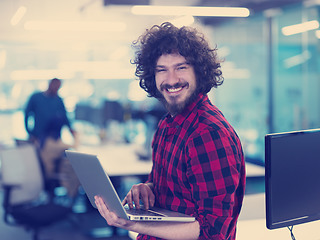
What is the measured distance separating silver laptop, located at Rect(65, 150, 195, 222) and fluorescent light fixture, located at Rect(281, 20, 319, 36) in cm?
445

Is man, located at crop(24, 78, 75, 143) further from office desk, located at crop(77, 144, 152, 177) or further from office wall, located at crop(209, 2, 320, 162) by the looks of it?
office wall, located at crop(209, 2, 320, 162)

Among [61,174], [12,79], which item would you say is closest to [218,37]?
[12,79]

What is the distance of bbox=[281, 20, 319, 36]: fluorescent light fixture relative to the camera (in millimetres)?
5349

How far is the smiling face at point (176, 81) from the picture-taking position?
1643mm

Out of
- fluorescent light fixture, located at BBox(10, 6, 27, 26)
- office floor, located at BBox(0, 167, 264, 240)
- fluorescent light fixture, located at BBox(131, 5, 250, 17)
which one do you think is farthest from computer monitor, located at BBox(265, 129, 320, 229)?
fluorescent light fixture, located at BBox(10, 6, 27, 26)

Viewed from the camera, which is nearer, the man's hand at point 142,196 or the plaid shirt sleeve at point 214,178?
the plaid shirt sleeve at point 214,178

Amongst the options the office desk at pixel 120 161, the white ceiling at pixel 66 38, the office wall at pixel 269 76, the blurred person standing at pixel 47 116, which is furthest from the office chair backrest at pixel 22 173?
the white ceiling at pixel 66 38

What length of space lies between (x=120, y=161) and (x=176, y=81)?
2.61m

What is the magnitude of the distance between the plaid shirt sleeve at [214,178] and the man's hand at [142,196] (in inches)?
11.3

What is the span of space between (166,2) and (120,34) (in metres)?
1.33

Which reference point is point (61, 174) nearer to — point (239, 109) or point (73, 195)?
point (73, 195)

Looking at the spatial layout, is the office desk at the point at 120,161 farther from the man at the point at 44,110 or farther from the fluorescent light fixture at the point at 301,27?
the fluorescent light fixture at the point at 301,27

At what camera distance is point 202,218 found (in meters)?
1.44

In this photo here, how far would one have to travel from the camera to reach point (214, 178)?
1.43 meters
